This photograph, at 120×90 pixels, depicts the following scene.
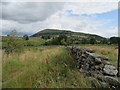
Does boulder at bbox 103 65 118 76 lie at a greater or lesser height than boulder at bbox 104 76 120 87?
greater

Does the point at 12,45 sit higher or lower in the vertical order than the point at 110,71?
higher

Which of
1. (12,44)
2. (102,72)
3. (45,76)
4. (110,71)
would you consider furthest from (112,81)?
(12,44)

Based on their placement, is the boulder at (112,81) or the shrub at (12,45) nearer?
the boulder at (112,81)

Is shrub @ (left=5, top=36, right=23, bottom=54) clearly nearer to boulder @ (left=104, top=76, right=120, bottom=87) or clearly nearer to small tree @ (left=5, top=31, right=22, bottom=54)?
small tree @ (left=5, top=31, right=22, bottom=54)

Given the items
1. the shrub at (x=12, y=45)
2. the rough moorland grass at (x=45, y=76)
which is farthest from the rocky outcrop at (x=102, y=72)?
the shrub at (x=12, y=45)

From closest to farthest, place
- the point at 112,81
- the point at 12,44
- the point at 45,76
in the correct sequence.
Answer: the point at 112,81 < the point at 45,76 < the point at 12,44

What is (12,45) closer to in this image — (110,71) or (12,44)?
(12,44)

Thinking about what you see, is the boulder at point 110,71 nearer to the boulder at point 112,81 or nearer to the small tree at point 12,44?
the boulder at point 112,81

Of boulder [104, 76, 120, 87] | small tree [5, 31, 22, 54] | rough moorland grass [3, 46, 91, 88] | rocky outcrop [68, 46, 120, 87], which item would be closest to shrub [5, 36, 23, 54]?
small tree [5, 31, 22, 54]

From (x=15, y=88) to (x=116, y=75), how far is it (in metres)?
3.08

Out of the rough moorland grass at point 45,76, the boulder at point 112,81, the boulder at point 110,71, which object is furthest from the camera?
the rough moorland grass at point 45,76

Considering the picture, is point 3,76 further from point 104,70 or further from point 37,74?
point 104,70

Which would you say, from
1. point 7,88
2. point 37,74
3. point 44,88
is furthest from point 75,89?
point 7,88

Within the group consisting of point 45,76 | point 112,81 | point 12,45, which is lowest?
point 45,76
